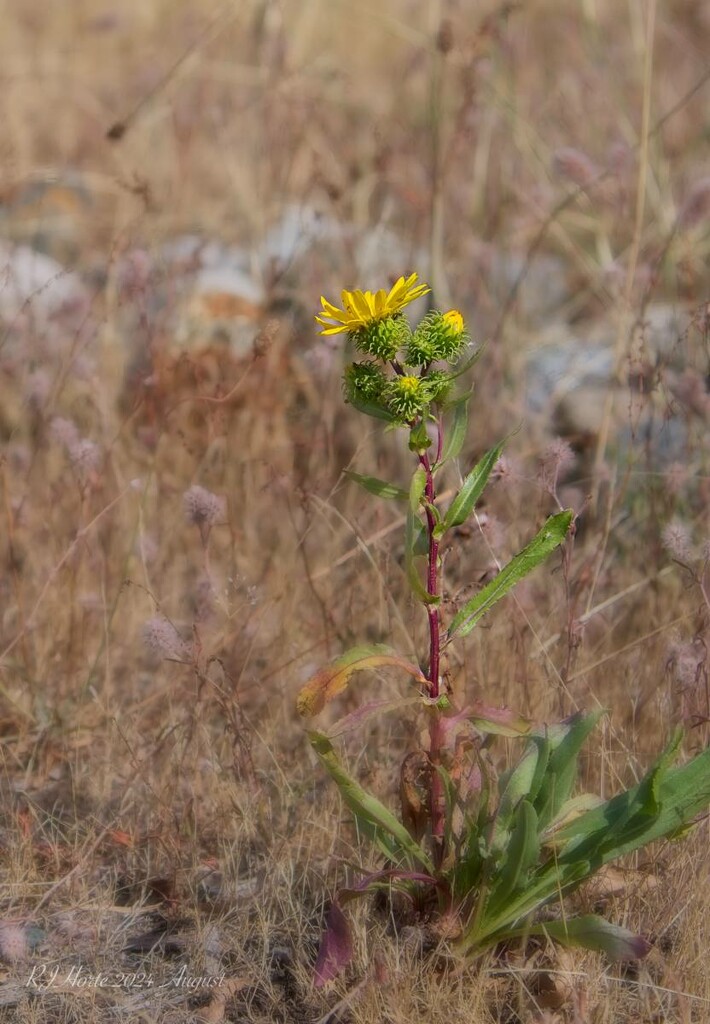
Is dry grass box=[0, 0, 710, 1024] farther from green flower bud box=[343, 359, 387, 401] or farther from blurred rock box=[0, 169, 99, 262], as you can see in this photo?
green flower bud box=[343, 359, 387, 401]

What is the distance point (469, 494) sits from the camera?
63.4 inches

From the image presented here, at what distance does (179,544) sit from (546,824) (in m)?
1.51

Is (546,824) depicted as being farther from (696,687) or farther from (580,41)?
(580,41)

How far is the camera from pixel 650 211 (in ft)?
13.0

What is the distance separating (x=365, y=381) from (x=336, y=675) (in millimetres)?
382

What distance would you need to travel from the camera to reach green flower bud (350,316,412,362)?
4.91ft

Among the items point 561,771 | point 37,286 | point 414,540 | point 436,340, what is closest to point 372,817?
point 561,771

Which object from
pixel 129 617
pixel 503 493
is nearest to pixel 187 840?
pixel 129 617

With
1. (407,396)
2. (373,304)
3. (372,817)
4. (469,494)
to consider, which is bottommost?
(372,817)

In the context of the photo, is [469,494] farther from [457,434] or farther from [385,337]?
[385,337]

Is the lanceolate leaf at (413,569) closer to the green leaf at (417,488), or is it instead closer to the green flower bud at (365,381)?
the green leaf at (417,488)

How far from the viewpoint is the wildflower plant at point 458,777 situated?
1.53 meters

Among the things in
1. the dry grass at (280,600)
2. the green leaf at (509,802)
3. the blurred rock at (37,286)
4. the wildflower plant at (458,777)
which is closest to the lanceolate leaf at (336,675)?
the wildflower plant at (458,777)

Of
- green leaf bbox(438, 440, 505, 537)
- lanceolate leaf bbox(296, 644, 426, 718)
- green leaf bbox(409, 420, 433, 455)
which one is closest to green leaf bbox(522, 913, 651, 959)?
lanceolate leaf bbox(296, 644, 426, 718)
